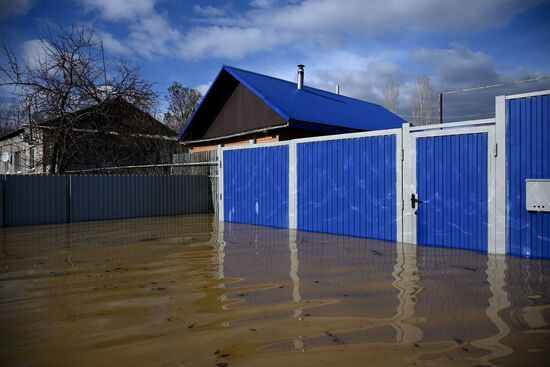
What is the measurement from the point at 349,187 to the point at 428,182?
5.98 feet

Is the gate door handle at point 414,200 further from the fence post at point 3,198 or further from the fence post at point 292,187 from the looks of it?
the fence post at point 3,198

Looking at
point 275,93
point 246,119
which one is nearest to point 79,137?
point 246,119

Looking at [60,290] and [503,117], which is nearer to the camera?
[60,290]

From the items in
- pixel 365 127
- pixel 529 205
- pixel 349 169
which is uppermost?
pixel 365 127

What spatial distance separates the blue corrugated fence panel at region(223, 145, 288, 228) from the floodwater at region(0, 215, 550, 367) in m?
3.28

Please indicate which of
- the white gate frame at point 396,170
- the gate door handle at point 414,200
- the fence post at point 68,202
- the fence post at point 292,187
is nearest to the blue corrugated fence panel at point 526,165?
the gate door handle at point 414,200

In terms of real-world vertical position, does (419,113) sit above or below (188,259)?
above

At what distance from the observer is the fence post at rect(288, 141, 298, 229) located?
980 centimetres

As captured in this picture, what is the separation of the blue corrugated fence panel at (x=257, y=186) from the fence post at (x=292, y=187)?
147mm

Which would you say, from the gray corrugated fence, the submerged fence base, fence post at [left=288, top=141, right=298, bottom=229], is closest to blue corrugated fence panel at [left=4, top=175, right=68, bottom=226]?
the gray corrugated fence

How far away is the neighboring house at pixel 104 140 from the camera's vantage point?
15312mm

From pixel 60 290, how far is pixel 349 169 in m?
6.10

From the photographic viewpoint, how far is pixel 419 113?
28.9m

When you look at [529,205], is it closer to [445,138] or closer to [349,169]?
[445,138]
